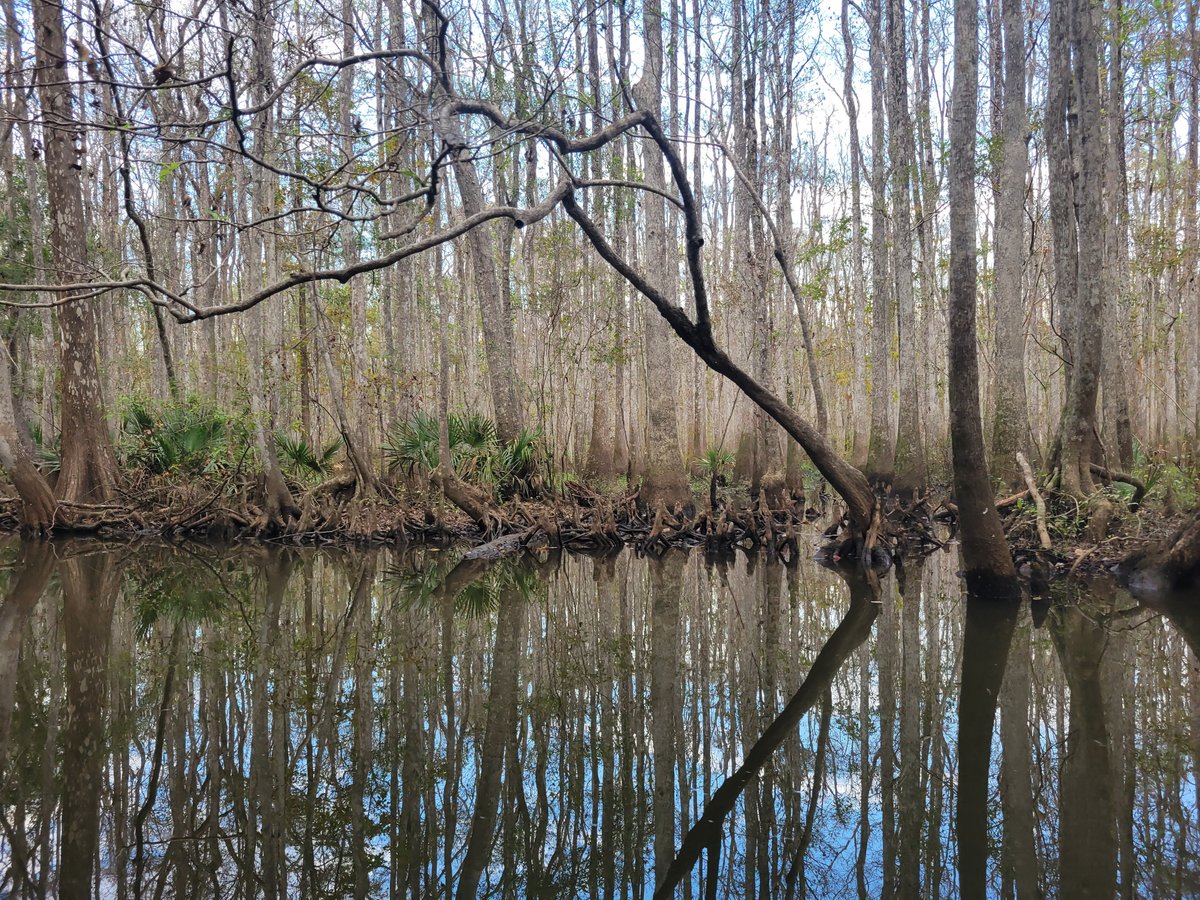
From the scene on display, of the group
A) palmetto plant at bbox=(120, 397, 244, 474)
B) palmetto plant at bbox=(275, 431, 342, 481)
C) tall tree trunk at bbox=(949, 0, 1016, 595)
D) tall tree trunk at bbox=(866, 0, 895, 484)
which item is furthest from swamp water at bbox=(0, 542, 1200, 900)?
tall tree trunk at bbox=(866, 0, 895, 484)

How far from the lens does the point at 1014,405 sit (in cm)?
1004

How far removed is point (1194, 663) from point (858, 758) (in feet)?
8.97

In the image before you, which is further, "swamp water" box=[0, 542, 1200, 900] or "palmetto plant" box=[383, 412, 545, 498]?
"palmetto plant" box=[383, 412, 545, 498]

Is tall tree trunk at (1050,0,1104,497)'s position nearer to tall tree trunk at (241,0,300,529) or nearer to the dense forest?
the dense forest

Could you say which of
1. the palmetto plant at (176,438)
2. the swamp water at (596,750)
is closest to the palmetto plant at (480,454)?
the palmetto plant at (176,438)

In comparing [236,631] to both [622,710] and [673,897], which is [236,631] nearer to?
[622,710]

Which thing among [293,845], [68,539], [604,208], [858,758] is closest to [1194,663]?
[858,758]

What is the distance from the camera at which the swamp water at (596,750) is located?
8.89ft

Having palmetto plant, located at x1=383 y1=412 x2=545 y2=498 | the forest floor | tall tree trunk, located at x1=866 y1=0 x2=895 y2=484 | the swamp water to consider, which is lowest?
the swamp water

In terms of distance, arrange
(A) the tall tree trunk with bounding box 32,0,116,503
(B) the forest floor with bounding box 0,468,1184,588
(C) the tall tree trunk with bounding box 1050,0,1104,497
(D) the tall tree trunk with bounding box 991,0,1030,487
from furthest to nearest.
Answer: (A) the tall tree trunk with bounding box 32,0,116,503 < (B) the forest floor with bounding box 0,468,1184,588 < (D) the tall tree trunk with bounding box 991,0,1030,487 < (C) the tall tree trunk with bounding box 1050,0,1104,497

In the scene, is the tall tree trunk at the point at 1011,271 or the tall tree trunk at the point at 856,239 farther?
the tall tree trunk at the point at 856,239

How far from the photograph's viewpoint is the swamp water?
2.71 meters

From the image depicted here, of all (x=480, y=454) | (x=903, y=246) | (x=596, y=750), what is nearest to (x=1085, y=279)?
(x=903, y=246)

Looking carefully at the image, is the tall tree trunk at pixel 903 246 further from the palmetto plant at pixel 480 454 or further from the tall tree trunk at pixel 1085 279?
→ the palmetto plant at pixel 480 454
